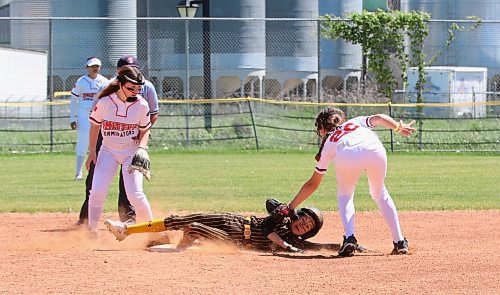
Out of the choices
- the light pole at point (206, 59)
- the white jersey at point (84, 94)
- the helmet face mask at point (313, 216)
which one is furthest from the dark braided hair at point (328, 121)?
the light pole at point (206, 59)

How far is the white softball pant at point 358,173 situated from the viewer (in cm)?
876

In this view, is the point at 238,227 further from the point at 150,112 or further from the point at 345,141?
the point at 150,112

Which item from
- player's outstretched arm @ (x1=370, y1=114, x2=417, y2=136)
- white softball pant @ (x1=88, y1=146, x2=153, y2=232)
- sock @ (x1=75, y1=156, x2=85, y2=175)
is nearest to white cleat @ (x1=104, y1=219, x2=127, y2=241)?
white softball pant @ (x1=88, y1=146, x2=153, y2=232)

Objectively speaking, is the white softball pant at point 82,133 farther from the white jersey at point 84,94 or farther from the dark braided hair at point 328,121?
the dark braided hair at point 328,121

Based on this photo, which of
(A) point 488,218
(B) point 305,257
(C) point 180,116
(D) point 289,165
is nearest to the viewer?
(B) point 305,257

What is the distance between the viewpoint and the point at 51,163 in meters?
22.3

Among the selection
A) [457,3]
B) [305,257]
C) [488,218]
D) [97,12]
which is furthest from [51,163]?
[457,3]

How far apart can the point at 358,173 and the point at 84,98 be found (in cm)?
741

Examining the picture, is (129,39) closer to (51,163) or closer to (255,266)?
(51,163)

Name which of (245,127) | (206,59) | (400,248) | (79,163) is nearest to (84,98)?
(79,163)

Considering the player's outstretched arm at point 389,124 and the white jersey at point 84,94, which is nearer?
the player's outstretched arm at point 389,124

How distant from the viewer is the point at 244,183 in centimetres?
1736

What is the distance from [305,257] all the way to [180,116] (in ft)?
57.0

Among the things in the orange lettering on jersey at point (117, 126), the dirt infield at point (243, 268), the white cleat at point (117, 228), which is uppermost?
the orange lettering on jersey at point (117, 126)
